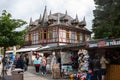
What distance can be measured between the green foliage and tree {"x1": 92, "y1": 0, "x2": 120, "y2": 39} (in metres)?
16.4

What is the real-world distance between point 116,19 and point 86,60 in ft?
61.8

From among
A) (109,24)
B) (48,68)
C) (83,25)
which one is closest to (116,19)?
(109,24)

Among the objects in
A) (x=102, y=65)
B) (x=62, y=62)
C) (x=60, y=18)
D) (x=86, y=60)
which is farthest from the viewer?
(x=60, y=18)

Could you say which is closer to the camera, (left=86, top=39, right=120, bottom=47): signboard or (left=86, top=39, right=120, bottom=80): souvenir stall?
(left=86, top=39, right=120, bottom=47): signboard

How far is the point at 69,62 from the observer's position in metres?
24.8

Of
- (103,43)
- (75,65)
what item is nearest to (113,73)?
(103,43)

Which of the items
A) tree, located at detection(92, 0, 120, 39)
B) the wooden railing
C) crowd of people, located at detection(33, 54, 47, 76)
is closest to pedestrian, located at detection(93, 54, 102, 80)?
the wooden railing

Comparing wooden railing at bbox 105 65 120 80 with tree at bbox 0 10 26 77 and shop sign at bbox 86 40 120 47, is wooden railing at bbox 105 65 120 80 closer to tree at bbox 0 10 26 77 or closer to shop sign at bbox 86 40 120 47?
shop sign at bbox 86 40 120 47

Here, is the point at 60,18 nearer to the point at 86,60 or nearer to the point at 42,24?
the point at 42,24

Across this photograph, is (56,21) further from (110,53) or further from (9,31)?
(110,53)

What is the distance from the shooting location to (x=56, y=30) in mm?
54094

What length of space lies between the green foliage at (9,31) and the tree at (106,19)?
16361 mm

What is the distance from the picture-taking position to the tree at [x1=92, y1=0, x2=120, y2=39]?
120 ft

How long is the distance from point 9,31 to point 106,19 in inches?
843
